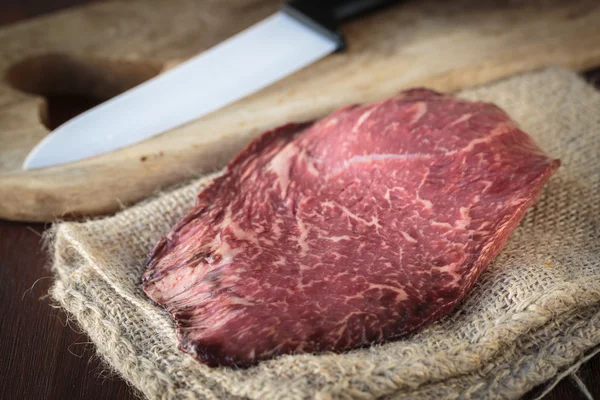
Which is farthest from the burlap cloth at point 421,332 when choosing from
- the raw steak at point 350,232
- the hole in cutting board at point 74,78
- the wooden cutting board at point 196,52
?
the hole in cutting board at point 74,78

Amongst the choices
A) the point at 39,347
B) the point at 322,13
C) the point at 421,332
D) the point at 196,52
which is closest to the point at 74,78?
the point at 196,52

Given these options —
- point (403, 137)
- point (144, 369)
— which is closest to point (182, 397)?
point (144, 369)

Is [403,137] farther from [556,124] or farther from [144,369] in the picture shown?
[144,369]

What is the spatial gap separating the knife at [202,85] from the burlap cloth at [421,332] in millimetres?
284

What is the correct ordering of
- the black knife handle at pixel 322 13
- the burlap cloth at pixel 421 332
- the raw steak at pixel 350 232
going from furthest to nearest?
the black knife handle at pixel 322 13 < the raw steak at pixel 350 232 < the burlap cloth at pixel 421 332

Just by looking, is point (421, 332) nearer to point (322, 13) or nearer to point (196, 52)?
point (322, 13)

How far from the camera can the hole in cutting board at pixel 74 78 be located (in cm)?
243

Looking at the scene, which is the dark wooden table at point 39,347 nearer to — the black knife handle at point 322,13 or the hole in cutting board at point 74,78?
the hole in cutting board at point 74,78

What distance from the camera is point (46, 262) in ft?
6.13

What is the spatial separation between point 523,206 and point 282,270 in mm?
632

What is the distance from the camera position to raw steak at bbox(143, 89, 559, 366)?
1.48 metres

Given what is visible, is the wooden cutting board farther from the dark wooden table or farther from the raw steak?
the raw steak

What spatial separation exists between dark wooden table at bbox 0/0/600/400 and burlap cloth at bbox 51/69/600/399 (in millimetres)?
67

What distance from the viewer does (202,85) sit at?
84.9 inches
